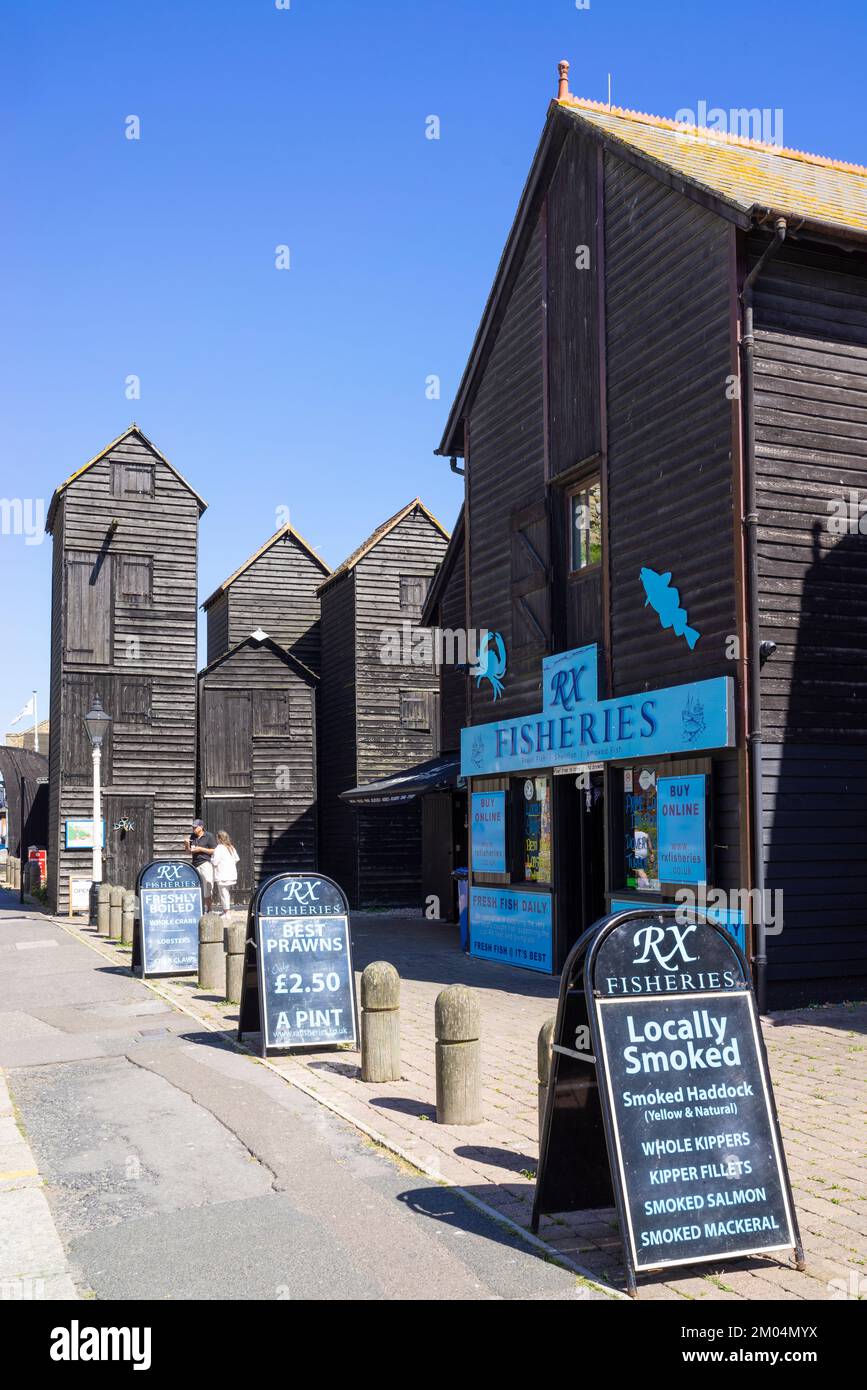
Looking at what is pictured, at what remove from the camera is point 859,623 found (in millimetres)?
12039

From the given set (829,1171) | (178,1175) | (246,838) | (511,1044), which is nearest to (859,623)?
(511,1044)

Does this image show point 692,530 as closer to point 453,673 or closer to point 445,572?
point 445,572

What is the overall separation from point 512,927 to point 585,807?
6.91 feet

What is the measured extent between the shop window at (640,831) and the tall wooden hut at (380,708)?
14850 millimetres

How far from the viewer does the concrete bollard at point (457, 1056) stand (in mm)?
7465

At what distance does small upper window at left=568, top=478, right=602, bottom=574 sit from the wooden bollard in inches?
387

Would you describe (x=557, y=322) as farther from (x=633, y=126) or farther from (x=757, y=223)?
(x=757, y=223)

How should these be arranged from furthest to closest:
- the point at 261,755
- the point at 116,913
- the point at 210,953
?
the point at 261,755 → the point at 116,913 → the point at 210,953

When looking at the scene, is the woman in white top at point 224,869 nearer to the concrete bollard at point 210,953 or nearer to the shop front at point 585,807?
the shop front at point 585,807

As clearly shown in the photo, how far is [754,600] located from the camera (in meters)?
11.5

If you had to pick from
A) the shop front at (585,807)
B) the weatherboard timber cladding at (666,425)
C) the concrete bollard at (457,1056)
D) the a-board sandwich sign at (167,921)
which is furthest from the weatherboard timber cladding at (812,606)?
the a-board sandwich sign at (167,921)

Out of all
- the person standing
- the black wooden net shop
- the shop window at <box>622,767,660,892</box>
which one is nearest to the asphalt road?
the shop window at <box>622,767,660,892</box>

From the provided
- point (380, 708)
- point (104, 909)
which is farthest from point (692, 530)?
point (380, 708)

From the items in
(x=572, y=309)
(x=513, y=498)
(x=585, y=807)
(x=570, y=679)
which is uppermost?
(x=572, y=309)
